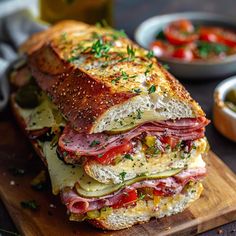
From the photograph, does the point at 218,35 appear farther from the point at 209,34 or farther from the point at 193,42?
the point at 193,42

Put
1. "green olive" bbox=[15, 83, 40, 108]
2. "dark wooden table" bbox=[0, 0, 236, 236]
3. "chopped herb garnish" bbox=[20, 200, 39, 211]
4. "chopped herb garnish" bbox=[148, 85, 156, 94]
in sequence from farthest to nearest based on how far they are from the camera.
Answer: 1. "dark wooden table" bbox=[0, 0, 236, 236]
2. "green olive" bbox=[15, 83, 40, 108]
3. "chopped herb garnish" bbox=[20, 200, 39, 211]
4. "chopped herb garnish" bbox=[148, 85, 156, 94]

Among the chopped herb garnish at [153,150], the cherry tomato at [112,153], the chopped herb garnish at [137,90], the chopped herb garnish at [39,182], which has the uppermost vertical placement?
the chopped herb garnish at [137,90]

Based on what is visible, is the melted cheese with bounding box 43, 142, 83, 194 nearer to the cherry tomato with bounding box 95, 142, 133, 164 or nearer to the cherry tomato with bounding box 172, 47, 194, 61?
the cherry tomato with bounding box 95, 142, 133, 164

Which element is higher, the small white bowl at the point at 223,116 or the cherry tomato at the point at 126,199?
the cherry tomato at the point at 126,199

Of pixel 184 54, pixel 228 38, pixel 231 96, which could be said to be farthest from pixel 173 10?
pixel 231 96

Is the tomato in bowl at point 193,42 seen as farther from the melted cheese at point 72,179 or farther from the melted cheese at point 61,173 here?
the melted cheese at point 61,173

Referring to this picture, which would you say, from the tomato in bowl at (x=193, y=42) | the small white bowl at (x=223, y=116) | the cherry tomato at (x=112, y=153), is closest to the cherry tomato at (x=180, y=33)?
the tomato in bowl at (x=193, y=42)

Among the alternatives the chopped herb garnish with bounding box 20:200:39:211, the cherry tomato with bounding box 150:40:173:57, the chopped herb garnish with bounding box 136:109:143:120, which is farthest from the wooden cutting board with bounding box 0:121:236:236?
the cherry tomato with bounding box 150:40:173:57
